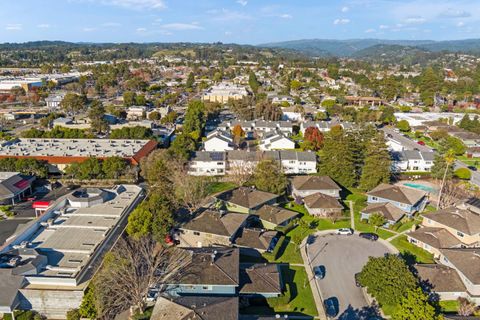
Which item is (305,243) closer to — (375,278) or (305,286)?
(305,286)

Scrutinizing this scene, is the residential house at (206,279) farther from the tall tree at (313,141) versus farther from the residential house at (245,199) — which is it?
the tall tree at (313,141)

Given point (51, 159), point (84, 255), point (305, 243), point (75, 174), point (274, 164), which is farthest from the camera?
point (51, 159)

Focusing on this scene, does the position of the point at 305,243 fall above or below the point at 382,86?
below

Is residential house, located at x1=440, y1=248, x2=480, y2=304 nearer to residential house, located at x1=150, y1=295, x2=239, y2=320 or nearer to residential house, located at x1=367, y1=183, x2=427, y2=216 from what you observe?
residential house, located at x1=367, y1=183, x2=427, y2=216

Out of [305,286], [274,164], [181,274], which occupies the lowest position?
[305,286]

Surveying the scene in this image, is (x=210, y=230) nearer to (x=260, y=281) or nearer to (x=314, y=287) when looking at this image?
(x=260, y=281)

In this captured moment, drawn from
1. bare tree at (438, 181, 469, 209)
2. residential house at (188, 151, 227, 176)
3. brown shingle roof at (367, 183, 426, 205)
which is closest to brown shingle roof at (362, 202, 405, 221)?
brown shingle roof at (367, 183, 426, 205)

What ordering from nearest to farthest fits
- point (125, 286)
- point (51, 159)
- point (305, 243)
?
point (125, 286), point (305, 243), point (51, 159)

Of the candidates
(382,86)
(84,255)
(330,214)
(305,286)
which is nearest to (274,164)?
(330,214)
